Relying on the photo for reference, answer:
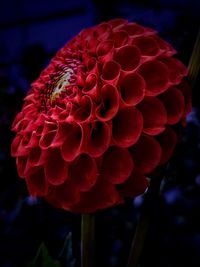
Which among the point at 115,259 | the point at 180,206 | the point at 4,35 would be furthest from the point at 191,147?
the point at 4,35

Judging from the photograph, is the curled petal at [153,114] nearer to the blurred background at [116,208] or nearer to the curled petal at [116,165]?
the curled petal at [116,165]

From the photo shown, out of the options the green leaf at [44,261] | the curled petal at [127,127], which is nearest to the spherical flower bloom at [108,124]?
the curled petal at [127,127]

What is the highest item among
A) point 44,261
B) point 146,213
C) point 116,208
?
point 146,213

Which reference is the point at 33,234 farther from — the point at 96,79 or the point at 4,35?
the point at 4,35

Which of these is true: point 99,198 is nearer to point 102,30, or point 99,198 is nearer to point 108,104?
point 108,104

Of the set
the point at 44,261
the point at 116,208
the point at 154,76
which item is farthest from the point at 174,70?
the point at 116,208
